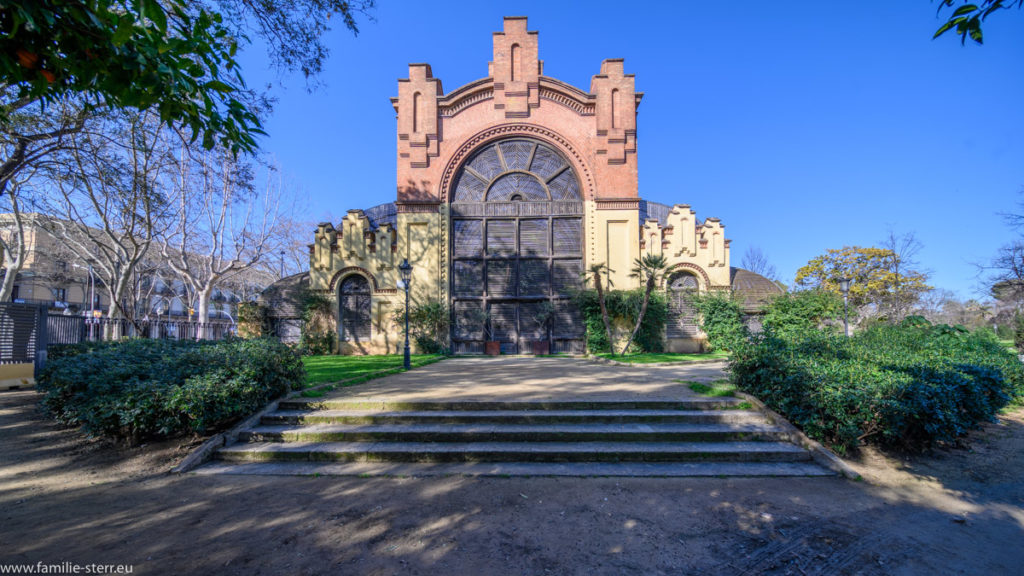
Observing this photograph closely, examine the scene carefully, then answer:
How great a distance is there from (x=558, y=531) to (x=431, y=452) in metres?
2.27

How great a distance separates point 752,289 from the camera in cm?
1952

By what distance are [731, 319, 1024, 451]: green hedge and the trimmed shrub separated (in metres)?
9.83

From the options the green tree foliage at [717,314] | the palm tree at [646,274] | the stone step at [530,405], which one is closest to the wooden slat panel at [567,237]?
the palm tree at [646,274]

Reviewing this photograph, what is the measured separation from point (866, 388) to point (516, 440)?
4.57m

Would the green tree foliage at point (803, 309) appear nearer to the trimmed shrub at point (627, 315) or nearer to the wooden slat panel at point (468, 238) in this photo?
the trimmed shrub at point (627, 315)

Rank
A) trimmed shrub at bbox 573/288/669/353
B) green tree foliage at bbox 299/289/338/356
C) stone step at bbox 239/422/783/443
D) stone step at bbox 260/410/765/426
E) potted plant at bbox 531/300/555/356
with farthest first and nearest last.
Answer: green tree foliage at bbox 299/289/338/356, potted plant at bbox 531/300/555/356, trimmed shrub at bbox 573/288/669/353, stone step at bbox 260/410/765/426, stone step at bbox 239/422/783/443

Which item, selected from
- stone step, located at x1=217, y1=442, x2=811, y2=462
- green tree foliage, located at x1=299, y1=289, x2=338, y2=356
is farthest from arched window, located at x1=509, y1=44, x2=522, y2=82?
stone step, located at x1=217, y1=442, x2=811, y2=462

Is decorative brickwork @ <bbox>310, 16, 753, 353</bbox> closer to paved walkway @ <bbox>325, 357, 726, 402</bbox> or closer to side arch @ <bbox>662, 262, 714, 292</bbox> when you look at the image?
side arch @ <bbox>662, 262, 714, 292</bbox>

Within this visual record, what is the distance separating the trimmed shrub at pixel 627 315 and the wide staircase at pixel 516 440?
425 inches

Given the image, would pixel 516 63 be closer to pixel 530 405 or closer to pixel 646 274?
pixel 646 274

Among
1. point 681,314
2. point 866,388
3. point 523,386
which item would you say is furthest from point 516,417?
point 681,314

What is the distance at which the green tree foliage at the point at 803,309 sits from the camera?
55.7 feet

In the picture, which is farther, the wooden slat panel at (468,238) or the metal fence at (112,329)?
the wooden slat panel at (468,238)

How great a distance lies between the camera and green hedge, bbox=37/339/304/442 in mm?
5375
